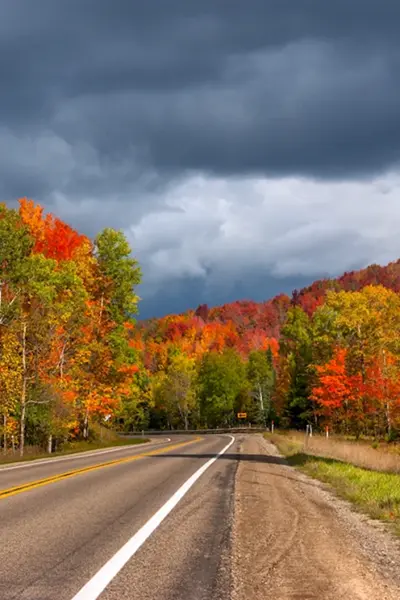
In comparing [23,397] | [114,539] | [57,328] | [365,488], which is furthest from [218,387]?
[114,539]

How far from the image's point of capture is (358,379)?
45.2m

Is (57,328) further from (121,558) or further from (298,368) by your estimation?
(298,368)

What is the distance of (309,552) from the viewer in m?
6.49

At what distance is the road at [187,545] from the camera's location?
5.14 metres

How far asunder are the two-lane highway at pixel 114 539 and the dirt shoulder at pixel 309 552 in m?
0.28

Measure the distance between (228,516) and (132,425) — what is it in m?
105

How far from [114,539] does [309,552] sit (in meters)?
2.32

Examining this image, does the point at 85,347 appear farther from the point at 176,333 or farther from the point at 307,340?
the point at 176,333

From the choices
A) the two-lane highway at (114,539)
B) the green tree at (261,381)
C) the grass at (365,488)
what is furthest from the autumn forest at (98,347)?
the two-lane highway at (114,539)

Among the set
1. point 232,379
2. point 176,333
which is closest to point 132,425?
point 232,379

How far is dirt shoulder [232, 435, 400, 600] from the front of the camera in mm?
5129

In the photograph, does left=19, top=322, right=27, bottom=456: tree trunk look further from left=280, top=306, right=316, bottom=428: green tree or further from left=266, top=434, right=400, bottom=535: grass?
left=280, top=306, right=316, bottom=428: green tree

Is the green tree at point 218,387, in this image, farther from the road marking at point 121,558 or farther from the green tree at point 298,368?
the road marking at point 121,558

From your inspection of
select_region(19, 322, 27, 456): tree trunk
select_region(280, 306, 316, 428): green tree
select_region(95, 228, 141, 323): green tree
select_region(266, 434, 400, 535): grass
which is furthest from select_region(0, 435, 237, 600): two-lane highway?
select_region(280, 306, 316, 428): green tree
